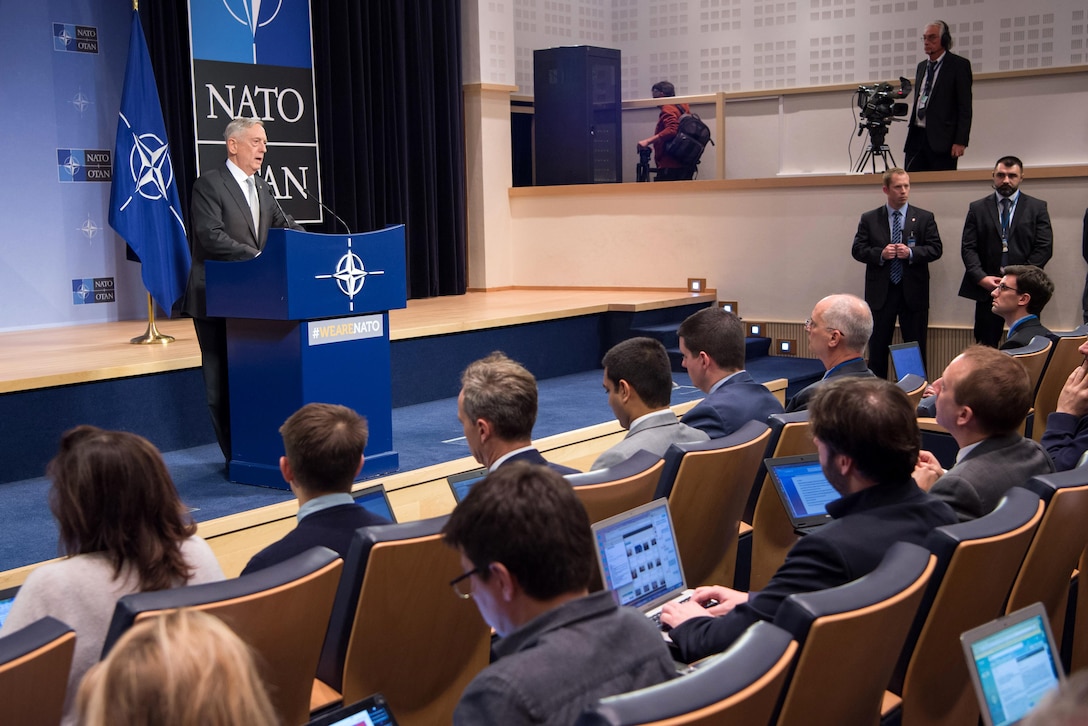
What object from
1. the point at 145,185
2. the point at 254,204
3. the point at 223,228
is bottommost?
the point at 223,228

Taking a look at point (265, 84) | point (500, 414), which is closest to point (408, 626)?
point (500, 414)

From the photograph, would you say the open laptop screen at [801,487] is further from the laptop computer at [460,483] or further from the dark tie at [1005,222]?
the dark tie at [1005,222]

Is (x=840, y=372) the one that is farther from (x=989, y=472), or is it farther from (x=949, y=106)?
(x=949, y=106)

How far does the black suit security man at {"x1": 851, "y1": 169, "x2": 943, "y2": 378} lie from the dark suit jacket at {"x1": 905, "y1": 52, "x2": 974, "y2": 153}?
779 millimetres

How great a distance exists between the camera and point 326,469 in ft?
7.73

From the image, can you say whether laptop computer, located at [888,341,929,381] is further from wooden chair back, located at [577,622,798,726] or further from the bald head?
wooden chair back, located at [577,622,798,726]

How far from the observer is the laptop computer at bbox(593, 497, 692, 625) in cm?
220

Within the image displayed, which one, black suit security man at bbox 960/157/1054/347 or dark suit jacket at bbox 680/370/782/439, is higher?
black suit security man at bbox 960/157/1054/347

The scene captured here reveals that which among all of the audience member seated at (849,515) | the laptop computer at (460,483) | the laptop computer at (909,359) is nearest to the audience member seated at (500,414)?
the laptop computer at (460,483)

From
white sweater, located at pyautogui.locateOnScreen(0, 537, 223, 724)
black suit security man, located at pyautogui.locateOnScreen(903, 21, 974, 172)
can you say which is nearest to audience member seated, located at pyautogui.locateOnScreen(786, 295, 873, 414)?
white sweater, located at pyautogui.locateOnScreen(0, 537, 223, 724)

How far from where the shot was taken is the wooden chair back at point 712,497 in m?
2.68

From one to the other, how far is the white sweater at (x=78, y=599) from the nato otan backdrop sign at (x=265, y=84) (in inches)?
230

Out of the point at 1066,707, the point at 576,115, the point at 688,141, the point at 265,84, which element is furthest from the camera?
the point at 688,141

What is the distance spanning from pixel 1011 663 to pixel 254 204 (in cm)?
407
